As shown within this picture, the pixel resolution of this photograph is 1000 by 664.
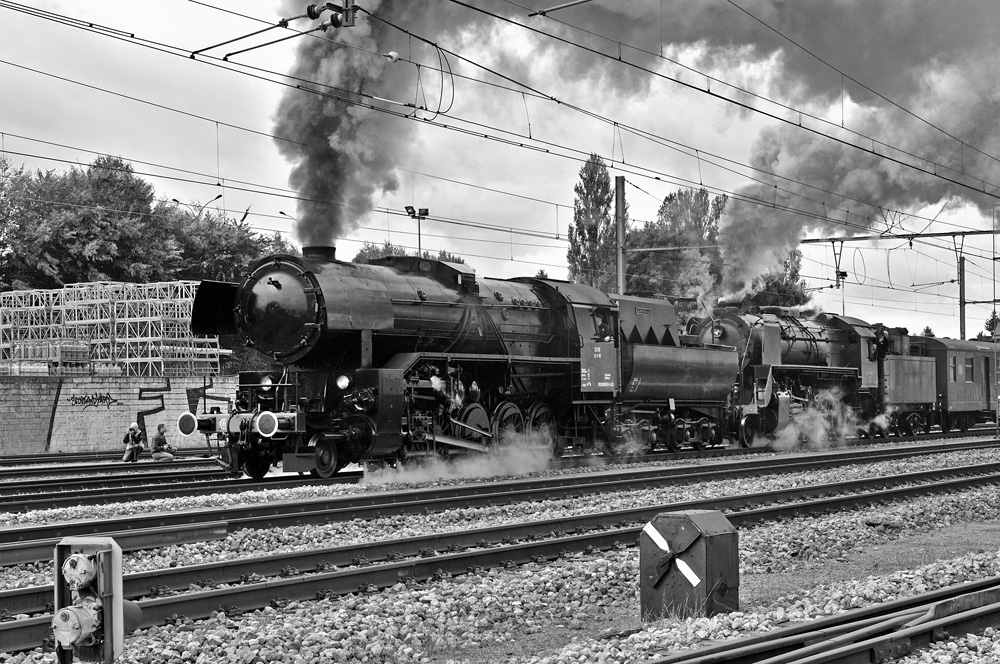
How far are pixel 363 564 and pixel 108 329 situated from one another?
1623 inches

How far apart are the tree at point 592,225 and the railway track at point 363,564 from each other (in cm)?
4774

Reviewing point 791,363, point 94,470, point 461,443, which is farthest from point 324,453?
point 791,363

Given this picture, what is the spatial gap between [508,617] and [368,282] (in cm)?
968

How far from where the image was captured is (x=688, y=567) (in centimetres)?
774

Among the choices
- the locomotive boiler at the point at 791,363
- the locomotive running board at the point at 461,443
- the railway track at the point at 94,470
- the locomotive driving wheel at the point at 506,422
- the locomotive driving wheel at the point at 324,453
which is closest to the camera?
the locomotive driving wheel at the point at 324,453

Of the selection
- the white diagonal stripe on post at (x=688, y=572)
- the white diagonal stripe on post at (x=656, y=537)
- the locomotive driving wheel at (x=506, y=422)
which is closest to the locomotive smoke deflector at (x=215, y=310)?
the locomotive driving wheel at (x=506, y=422)

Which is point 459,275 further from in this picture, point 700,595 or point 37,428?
point 37,428

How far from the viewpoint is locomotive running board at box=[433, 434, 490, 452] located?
57.7 feet

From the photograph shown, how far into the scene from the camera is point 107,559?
4484mm

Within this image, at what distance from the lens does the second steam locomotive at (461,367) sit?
16266 millimetres

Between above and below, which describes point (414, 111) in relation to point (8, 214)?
below

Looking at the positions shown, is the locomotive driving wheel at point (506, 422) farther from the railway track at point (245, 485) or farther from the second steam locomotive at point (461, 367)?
the railway track at point (245, 485)

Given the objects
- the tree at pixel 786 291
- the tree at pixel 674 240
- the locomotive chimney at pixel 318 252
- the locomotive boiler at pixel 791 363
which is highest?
the tree at pixel 674 240

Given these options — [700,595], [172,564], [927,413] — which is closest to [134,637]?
[172,564]
